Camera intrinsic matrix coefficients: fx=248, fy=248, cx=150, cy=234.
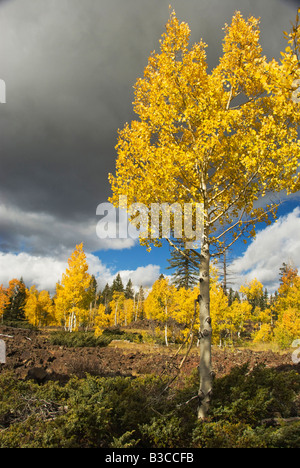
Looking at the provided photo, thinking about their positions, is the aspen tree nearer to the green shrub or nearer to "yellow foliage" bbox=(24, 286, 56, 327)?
the green shrub

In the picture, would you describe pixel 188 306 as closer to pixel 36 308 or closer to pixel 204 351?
pixel 204 351

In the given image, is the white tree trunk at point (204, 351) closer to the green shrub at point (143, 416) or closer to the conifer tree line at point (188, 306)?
the green shrub at point (143, 416)

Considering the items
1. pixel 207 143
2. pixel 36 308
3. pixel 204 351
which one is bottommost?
pixel 36 308

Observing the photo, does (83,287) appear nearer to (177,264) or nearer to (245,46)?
(177,264)

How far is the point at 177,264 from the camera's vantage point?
103 ft

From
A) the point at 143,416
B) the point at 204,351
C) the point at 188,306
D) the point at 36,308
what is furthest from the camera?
the point at 36,308

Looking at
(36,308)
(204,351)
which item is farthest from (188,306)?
(36,308)

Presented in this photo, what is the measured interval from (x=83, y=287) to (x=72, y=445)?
21.3 metres

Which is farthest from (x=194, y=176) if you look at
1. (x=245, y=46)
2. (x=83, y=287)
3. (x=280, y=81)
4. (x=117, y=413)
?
(x=83, y=287)

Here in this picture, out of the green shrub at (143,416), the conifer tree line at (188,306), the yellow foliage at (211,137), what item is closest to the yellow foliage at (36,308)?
the conifer tree line at (188,306)

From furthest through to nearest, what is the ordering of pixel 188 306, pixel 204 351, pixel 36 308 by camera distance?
pixel 36 308, pixel 188 306, pixel 204 351

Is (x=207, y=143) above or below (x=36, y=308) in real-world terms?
above

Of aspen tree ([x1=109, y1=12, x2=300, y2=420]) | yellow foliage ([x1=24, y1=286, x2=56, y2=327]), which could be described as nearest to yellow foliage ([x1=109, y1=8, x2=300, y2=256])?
aspen tree ([x1=109, y1=12, x2=300, y2=420])
